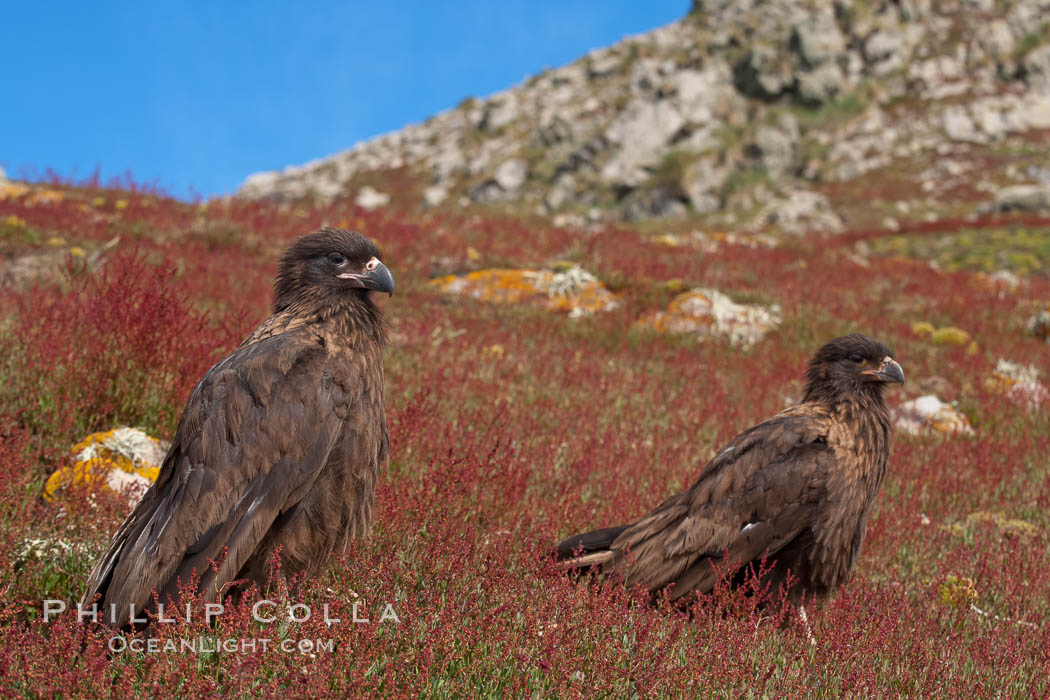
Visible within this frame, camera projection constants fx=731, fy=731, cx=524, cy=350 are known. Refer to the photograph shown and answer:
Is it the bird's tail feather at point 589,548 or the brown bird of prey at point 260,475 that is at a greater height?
the brown bird of prey at point 260,475

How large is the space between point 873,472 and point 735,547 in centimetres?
92

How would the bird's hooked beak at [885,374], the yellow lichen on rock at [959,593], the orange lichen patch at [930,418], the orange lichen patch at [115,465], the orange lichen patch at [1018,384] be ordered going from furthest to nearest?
the orange lichen patch at [1018,384], the orange lichen patch at [930,418], the bird's hooked beak at [885,374], the yellow lichen on rock at [959,593], the orange lichen patch at [115,465]

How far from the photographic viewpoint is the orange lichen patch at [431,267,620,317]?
10508mm

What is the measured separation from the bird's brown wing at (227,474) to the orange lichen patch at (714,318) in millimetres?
7427

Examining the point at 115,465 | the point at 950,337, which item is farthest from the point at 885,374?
the point at 950,337

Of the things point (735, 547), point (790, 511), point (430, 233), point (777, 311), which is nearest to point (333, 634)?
point (735, 547)

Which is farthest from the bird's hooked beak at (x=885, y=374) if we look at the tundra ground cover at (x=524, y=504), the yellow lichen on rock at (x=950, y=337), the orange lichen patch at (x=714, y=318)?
the yellow lichen on rock at (x=950, y=337)

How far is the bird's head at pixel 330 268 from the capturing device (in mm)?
3404

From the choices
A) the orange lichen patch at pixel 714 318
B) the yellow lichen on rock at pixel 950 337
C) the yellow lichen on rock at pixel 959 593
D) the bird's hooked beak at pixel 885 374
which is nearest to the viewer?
the yellow lichen on rock at pixel 959 593

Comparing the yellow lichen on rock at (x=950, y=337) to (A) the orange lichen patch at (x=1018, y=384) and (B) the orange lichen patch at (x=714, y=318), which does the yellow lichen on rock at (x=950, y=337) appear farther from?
(B) the orange lichen patch at (x=714, y=318)

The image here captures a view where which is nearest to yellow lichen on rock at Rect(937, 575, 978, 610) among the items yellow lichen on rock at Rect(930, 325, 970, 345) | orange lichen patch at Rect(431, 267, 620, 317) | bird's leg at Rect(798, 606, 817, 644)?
bird's leg at Rect(798, 606, 817, 644)

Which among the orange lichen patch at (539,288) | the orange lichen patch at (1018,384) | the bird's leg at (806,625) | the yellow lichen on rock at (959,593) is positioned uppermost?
the orange lichen patch at (539,288)

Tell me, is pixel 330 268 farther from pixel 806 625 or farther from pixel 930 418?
pixel 930 418

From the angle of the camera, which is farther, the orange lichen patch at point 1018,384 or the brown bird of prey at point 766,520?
the orange lichen patch at point 1018,384
